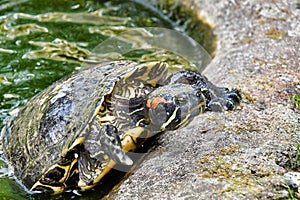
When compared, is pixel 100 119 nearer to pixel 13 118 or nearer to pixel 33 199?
pixel 33 199

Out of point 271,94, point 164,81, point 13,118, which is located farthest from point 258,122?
point 13,118

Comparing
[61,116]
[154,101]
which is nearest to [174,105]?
[154,101]

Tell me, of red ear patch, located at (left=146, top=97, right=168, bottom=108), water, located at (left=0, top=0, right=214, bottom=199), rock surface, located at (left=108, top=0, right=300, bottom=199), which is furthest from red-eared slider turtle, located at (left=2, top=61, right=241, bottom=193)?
water, located at (left=0, top=0, right=214, bottom=199)

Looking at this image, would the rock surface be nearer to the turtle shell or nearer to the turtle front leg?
the turtle front leg

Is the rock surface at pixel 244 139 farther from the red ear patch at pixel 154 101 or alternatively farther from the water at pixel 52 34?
the water at pixel 52 34

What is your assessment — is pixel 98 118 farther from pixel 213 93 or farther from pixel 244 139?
pixel 244 139

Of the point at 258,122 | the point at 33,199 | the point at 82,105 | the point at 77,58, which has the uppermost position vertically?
the point at 258,122
